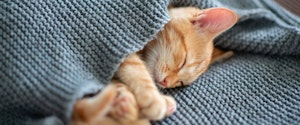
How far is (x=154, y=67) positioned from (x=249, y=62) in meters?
0.35

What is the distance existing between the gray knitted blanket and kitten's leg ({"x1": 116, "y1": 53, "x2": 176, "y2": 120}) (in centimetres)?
4

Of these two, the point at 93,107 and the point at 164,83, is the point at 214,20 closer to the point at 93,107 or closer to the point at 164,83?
the point at 164,83

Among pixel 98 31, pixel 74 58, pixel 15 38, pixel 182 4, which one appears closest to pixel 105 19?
pixel 98 31

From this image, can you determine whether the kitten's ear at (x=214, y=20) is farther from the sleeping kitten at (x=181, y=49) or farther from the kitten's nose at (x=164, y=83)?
the kitten's nose at (x=164, y=83)

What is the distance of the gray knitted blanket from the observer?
2.89 feet

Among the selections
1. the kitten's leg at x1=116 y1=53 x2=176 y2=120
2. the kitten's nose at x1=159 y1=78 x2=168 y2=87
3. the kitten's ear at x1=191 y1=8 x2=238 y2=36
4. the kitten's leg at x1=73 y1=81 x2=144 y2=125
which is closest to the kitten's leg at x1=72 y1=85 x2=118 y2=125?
the kitten's leg at x1=73 y1=81 x2=144 y2=125

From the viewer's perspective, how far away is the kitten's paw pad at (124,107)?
86cm

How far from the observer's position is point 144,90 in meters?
0.94

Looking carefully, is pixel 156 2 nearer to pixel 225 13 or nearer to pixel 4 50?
pixel 225 13

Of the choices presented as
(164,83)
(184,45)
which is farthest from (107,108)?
(184,45)

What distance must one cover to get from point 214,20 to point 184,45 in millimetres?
135

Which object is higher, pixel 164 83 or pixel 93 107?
pixel 93 107

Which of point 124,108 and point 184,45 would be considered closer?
point 124,108

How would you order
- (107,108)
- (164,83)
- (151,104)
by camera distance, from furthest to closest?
1. (164,83)
2. (151,104)
3. (107,108)
